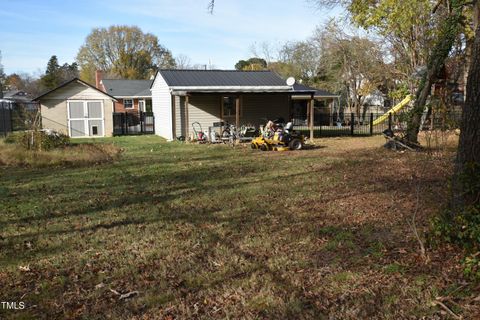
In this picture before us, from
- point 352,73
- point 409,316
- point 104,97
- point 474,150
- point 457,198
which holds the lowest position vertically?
point 409,316

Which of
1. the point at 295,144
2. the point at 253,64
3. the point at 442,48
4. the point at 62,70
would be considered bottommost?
the point at 295,144

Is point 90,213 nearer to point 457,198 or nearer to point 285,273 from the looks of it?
point 285,273

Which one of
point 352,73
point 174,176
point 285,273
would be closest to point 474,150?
point 285,273

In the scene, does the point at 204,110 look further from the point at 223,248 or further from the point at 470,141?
the point at 470,141

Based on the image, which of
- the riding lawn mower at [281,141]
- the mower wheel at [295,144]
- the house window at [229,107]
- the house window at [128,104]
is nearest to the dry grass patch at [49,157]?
the riding lawn mower at [281,141]

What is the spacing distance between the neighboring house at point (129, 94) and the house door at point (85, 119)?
969 centimetres

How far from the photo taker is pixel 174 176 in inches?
Answer: 376

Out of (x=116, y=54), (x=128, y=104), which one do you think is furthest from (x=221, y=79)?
(x=116, y=54)

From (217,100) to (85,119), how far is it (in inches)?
322

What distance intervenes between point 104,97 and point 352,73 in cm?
1827

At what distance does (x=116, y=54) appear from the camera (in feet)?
185

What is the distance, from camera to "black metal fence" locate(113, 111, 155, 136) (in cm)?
2623

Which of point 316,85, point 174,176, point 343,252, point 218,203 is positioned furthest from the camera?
point 316,85

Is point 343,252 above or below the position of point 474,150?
below
